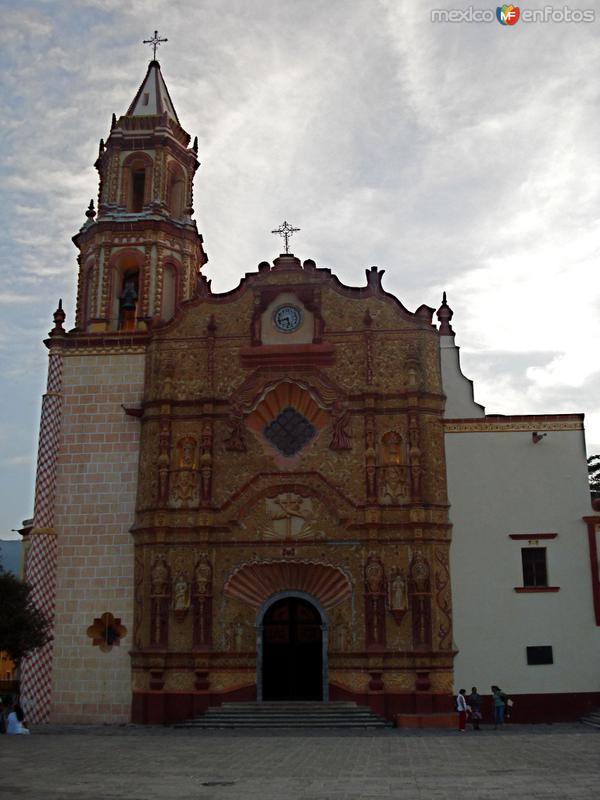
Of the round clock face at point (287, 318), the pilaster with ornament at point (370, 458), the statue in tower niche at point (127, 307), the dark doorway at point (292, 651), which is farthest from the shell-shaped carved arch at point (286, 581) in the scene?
the statue in tower niche at point (127, 307)

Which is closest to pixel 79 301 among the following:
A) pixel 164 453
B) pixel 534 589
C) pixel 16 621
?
pixel 164 453

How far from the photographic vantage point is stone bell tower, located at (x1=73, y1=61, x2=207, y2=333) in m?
29.9

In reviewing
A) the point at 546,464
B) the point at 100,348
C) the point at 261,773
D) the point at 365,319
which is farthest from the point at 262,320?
the point at 261,773

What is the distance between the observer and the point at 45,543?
87.7 feet

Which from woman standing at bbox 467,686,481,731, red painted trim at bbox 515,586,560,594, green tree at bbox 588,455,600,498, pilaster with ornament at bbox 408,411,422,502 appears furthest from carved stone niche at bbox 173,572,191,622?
green tree at bbox 588,455,600,498

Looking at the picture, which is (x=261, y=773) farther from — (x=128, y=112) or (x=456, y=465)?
(x=128, y=112)

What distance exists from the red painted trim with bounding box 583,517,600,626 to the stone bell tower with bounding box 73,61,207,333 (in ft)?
49.8

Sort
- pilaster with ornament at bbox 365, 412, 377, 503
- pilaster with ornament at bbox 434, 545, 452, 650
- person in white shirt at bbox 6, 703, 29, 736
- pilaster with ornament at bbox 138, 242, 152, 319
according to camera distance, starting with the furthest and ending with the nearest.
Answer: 1. pilaster with ornament at bbox 138, 242, 152, 319
2. pilaster with ornament at bbox 365, 412, 377, 503
3. pilaster with ornament at bbox 434, 545, 452, 650
4. person in white shirt at bbox 6, 703, 29, 736

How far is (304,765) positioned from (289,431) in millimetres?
12854

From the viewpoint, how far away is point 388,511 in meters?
26.0

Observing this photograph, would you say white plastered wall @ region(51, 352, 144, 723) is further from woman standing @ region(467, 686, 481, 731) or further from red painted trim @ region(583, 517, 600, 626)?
red painted trim @ region(583, 517, 600, 626)

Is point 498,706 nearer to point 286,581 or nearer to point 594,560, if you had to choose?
point 594,560

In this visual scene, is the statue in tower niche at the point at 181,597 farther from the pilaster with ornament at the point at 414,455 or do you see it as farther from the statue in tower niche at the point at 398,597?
the pilaster with ornament at the point at 414,455

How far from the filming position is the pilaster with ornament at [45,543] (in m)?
25.7
